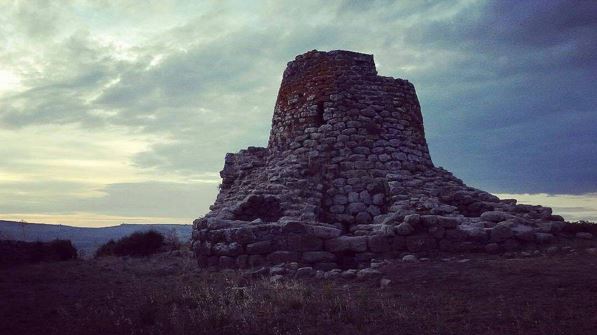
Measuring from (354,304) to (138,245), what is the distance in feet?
48.4

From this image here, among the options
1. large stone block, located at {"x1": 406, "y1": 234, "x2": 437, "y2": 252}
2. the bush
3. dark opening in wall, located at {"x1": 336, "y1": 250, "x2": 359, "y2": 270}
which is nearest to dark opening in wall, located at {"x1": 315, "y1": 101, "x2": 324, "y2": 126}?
dark opening in wall, located at {"x1": 336, "y1": 250, "x2": 359, "y2": 270}

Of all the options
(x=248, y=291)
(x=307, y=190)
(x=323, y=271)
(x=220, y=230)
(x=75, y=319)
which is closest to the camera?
(x=75, y=319)

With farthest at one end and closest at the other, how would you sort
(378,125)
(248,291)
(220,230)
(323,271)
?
(378,125), (220,230), (323,271), (248,291)

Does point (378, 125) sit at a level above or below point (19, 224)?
above

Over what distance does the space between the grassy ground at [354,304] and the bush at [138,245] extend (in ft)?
31.0

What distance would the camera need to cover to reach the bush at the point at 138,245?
756 inches

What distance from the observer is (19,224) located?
20.9m

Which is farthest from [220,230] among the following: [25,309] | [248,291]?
[25,309]

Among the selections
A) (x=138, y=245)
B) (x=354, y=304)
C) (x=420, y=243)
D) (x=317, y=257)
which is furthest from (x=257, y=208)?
(x=138, y=245)

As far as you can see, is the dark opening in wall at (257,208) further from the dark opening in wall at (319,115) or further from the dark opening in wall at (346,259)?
the dark opening in wall at (319,115)

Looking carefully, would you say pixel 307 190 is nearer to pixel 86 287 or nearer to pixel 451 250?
pixel 451 250

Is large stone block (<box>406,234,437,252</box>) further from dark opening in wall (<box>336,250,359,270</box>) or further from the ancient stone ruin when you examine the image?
dark opening in wall (<box>336,250,359,270</box>)

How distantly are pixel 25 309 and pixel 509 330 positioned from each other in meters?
7.03

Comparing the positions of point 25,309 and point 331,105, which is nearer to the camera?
point 25,309
